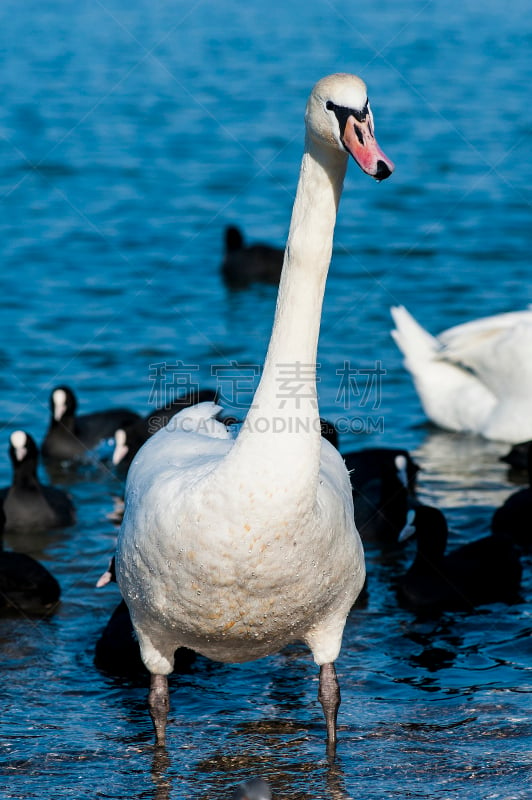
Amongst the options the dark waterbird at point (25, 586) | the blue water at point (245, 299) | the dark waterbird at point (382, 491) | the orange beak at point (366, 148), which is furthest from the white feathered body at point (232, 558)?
the dark waterbird at point (382, 491)

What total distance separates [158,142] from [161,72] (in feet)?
27.9

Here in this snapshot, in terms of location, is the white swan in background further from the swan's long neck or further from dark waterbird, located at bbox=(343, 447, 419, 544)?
the swan's long neck

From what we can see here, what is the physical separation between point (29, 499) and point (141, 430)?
4.69ft

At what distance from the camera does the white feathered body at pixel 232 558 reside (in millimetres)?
4941

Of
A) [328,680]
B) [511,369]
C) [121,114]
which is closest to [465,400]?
[511,369]

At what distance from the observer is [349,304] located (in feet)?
48.8

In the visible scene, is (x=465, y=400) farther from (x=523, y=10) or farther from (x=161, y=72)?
(x=523, y=10)

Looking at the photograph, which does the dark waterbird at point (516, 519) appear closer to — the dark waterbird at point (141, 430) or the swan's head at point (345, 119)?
the dark waterbird at point (141, 430)

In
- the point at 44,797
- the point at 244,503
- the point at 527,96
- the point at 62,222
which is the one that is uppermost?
the point at 527,96

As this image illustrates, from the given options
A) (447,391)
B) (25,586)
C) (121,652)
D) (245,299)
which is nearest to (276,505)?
(121,652)

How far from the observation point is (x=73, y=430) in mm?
10914

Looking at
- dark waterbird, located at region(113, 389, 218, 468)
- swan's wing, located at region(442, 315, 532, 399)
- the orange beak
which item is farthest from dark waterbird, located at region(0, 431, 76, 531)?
the orange beak

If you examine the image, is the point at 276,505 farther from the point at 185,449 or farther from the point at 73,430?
the point at 73,430

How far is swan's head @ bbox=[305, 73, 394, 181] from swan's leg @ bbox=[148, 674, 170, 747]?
274 cm
